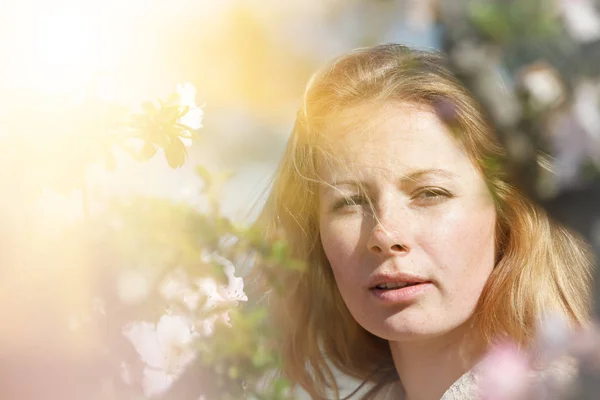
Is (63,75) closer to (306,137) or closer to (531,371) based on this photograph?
(306,137)

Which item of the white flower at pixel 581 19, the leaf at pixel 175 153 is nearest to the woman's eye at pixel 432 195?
the leaf at pixel 175 153

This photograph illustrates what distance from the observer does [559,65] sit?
426 millimetres

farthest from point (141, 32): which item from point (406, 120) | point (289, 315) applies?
point (289, 315)

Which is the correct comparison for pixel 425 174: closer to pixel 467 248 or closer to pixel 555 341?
pixel 467 248

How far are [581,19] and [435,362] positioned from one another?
2.40ft

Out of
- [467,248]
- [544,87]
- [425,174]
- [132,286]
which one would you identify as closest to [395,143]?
[425,174]

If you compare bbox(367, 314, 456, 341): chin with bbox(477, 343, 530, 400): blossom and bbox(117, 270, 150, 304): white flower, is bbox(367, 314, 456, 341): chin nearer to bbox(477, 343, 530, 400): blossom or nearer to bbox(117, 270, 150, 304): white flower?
bbox(477, 343, 530, 400): blossom

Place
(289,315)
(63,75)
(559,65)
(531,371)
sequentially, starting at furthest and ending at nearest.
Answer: (289,315) < (63,75) < (531,371) < (559,65)

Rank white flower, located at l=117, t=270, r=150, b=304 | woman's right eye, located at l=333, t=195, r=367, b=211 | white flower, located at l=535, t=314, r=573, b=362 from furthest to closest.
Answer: woman's right eye, located at l=333, t=195, r=367, b=211 → white flower, located at l=117, t=270, r=150, b=304 → white flower, located at l=535, t=314, r=573, b=362

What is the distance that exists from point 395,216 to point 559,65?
55 centimetres

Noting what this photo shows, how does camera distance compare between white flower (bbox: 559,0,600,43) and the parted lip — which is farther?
the parted lip

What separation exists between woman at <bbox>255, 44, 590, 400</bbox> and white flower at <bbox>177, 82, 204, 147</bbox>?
207mm

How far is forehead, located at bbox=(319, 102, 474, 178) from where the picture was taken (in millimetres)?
977

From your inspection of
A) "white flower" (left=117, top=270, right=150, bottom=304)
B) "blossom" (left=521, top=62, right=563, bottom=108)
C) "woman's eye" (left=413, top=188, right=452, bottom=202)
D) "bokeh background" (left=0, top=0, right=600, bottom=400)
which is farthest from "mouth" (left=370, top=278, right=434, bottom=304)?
"blossom" (left=521, top=62, right=563, bottom=108)
